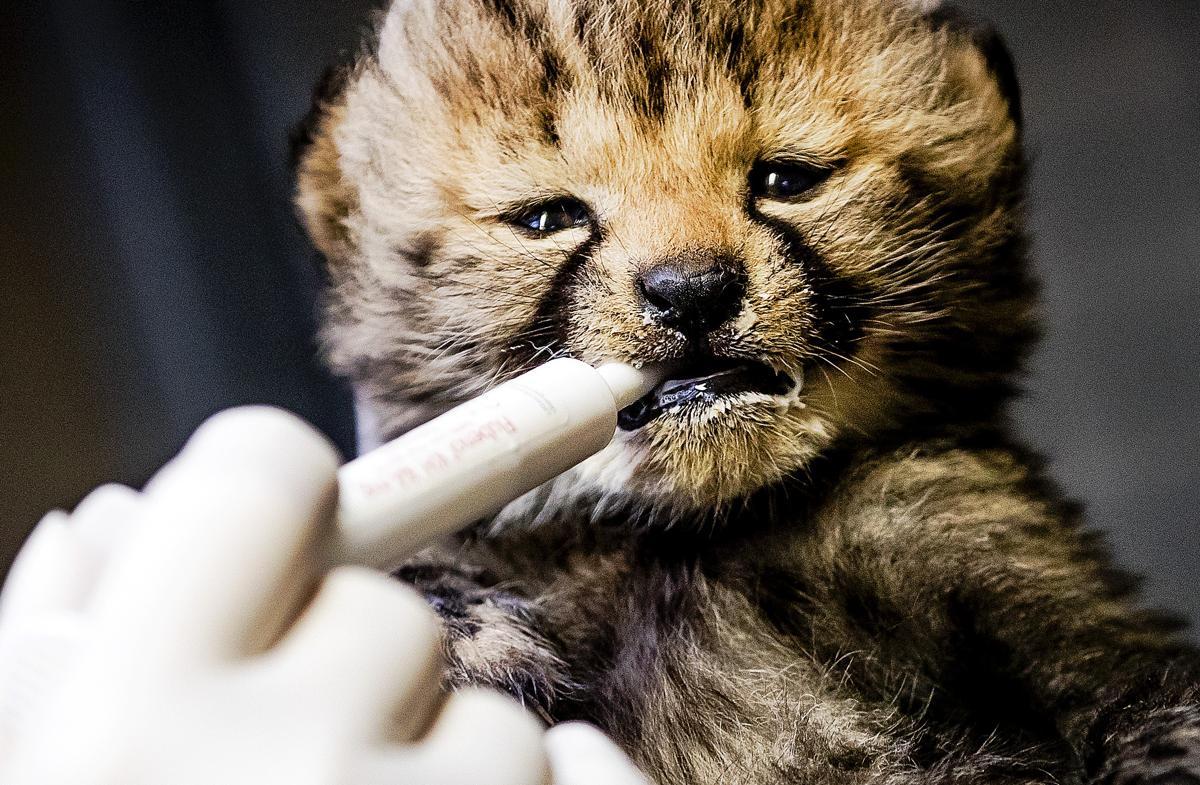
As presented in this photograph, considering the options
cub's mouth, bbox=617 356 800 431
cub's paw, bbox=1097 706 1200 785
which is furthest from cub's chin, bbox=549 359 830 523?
cub's paw, bbox=1097 706 1200 785

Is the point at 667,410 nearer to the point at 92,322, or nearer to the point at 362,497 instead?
the point at 362,497

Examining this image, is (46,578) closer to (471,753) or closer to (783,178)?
(471,753)

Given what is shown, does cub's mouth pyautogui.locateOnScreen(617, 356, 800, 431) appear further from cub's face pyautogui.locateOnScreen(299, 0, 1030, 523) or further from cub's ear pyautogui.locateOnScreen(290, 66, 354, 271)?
cub's ear pyautogui.locateOnScreen(290, 66, 354, 271)

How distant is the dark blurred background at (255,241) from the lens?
25.2 inches

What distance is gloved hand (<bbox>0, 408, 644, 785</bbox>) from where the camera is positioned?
1.12ft

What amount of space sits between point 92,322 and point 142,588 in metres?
0.37

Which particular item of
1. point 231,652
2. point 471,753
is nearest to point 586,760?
point 471,753

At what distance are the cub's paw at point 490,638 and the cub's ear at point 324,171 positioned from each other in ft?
0.72

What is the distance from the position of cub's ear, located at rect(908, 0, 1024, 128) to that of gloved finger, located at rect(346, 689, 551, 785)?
482mm

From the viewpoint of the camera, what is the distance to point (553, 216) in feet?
1.87

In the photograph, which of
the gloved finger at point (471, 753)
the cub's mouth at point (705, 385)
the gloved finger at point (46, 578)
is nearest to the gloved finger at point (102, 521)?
the gloved finger at point (46, 578)

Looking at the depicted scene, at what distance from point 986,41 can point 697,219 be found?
0.26 meters

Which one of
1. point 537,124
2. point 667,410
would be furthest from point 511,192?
point 667,410

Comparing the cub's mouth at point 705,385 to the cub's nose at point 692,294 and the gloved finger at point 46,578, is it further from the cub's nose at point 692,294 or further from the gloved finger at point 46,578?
the gloved finger at point 46,578
